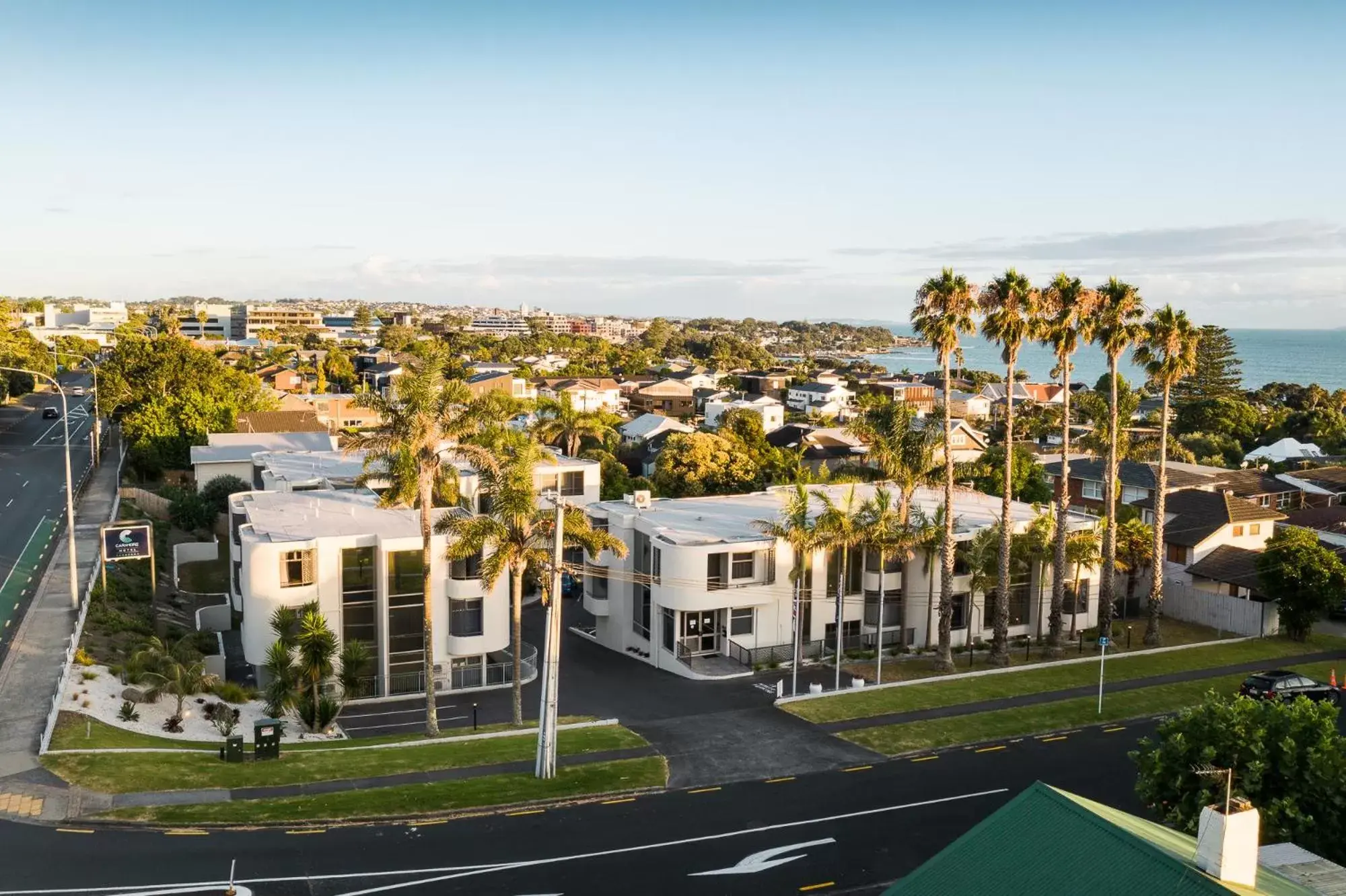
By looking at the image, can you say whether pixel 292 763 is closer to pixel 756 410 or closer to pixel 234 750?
pixel 234 750

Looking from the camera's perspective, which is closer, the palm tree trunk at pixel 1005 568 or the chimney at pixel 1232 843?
the chimney at pixel 1232 843

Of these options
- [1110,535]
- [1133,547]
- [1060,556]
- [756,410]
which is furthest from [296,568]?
[756,410]

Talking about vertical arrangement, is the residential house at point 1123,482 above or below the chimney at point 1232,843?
below

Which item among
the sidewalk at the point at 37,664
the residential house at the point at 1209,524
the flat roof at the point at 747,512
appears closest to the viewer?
the sidewalk at the point at 37,664

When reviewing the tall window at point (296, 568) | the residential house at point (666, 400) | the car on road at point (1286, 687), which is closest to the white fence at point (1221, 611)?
the car on road at point (1286, 687)

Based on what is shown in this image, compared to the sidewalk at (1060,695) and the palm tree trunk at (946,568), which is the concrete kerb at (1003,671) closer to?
the palm tree trunk at (946,568)
